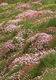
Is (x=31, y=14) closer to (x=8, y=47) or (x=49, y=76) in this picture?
(x=8, y=47)

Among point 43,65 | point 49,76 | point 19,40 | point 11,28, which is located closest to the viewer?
point 49,76

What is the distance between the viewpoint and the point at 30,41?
69.7 feet

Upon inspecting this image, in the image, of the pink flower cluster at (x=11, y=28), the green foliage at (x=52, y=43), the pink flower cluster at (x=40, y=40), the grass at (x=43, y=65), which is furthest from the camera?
the pink flower cluster at (x=11, y=28)

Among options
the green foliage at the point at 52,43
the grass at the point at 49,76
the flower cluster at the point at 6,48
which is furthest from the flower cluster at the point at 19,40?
the grass at the point at 49,76

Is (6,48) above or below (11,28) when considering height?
below

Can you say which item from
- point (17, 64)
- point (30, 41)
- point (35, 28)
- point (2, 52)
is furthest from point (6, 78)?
point (35, 28)

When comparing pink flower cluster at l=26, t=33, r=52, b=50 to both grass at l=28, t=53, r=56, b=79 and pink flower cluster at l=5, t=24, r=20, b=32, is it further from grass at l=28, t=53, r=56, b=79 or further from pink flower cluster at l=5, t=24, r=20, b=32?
pink flower cluster at l=5, t=24, r=20, b=32

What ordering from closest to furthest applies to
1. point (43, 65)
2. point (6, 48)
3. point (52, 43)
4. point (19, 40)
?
point (43, 65) → point (52, 43) → point (6, 48) → point (19, 40)

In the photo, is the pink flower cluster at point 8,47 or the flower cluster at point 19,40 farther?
the flower cluster at point 19,40

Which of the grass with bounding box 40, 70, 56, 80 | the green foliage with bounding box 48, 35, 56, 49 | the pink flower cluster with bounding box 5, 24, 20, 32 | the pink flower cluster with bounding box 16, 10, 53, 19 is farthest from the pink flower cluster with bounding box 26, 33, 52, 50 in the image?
the pink flower cluster with bounding box 16, 10, 53, 19

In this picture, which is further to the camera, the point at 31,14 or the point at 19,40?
the point at 31,14

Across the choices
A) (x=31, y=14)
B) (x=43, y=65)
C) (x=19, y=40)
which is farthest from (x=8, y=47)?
(x=31, y=14)

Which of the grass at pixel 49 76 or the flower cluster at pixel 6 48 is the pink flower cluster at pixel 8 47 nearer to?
the flower cluster at pixel 6 48

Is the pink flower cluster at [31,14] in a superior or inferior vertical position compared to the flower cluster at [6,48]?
superior
